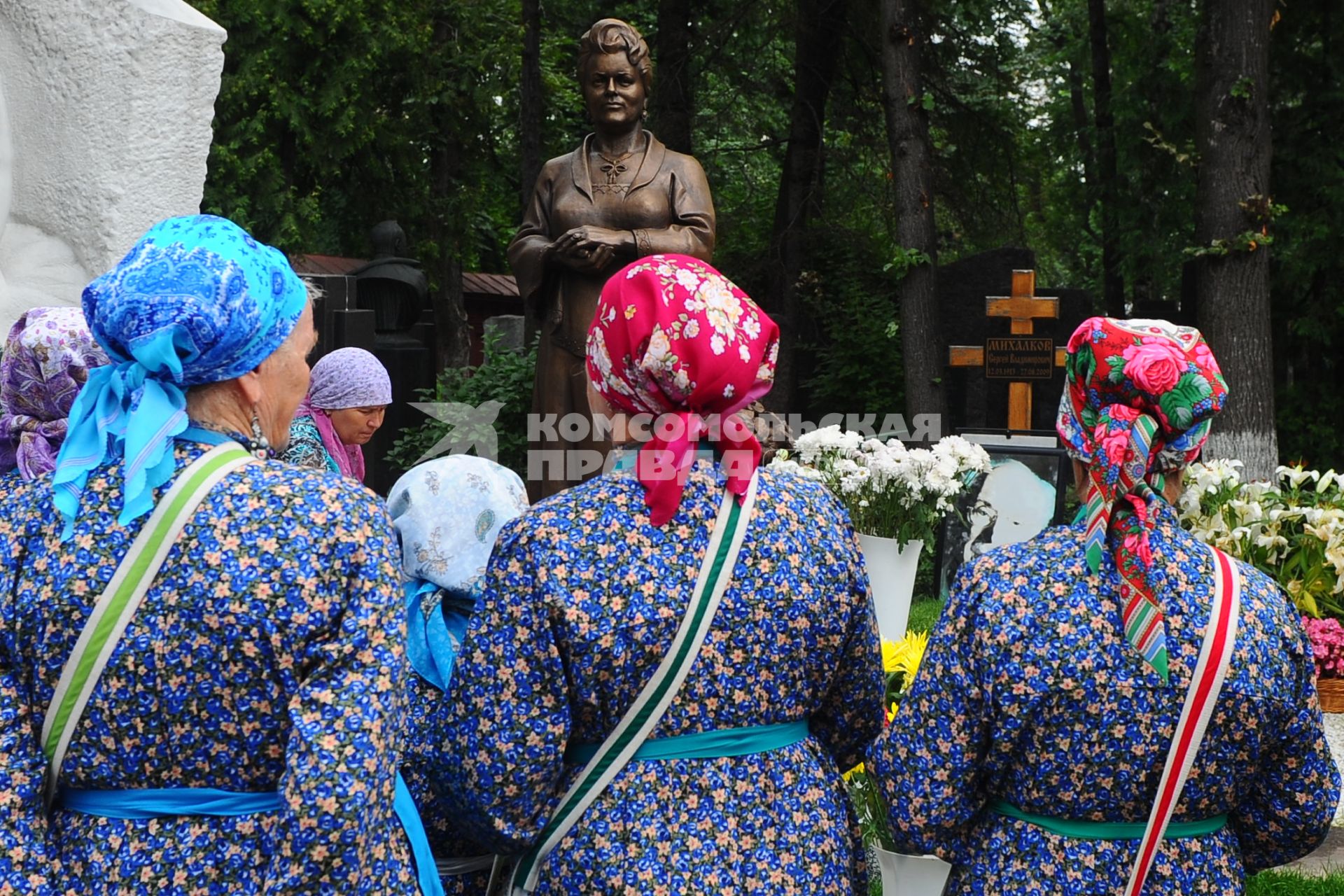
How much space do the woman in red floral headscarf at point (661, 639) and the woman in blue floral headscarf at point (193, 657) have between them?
235mm

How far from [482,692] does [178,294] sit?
A: 680mm

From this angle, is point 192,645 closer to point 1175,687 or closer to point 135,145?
point 1175,687

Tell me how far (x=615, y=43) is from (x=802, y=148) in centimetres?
888

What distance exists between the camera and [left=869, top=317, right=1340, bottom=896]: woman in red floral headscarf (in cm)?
210

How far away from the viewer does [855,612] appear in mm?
2223

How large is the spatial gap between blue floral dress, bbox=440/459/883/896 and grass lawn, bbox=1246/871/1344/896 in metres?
2.47

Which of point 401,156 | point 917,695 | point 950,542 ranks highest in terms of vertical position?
point 401,156

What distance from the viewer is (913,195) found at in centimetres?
1148

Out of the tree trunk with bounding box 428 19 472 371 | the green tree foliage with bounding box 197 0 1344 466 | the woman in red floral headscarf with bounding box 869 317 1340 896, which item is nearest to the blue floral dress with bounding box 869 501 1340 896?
the woman in red floral headscarf with bounding box 869 317 1340 896

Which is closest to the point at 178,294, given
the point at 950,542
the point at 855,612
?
the point at 855,612

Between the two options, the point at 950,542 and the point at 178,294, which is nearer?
the point at 178,294

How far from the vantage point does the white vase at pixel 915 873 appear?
2.38 m

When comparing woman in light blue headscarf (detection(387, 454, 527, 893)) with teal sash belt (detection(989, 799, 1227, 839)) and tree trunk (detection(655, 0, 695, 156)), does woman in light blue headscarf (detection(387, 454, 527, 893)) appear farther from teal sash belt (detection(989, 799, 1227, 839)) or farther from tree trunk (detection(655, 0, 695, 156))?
tree trunk (detection(655, 0, 695, 156))

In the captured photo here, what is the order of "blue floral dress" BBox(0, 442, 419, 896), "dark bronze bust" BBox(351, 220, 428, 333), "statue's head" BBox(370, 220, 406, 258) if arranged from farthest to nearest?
"statue's head" BBox(370, 220, 406, 258), "dark bronze bust" BBox(351, 220, 428, 333), "blue floral dress" BBox(0, 442, 419, 896)
